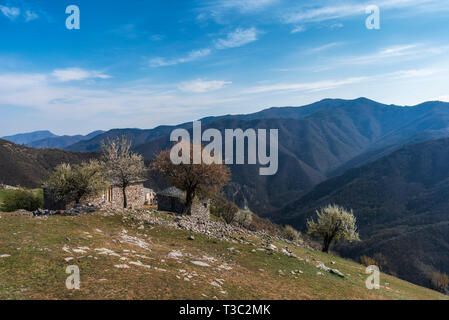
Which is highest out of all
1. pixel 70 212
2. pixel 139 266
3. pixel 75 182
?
pixel 75 182

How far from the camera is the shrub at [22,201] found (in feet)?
105

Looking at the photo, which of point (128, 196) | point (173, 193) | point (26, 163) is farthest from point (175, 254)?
point (26, 163)

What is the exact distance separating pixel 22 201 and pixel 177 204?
20990mm

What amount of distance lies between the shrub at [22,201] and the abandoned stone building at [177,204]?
17.3m

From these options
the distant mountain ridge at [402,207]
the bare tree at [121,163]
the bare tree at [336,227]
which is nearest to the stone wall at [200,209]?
the bare tree at [121,163]

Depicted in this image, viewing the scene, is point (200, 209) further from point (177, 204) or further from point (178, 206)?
point (177, 204)

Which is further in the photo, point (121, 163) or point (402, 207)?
point (402, 207)

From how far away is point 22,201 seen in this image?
33.1 metres

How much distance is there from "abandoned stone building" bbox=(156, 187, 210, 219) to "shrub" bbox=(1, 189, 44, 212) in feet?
56.6

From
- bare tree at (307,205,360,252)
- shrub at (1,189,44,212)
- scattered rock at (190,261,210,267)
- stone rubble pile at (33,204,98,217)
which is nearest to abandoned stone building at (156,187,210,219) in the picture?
shrub at (1,189,44,212)

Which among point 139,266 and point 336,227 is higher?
point 139,266

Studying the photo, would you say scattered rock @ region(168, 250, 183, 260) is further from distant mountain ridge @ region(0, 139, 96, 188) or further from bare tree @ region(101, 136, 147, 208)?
distant mountain ridge @ region(0, 139, 96, 188)

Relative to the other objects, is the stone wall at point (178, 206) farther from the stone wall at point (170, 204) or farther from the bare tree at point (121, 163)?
the bare tree at point (121, 163)

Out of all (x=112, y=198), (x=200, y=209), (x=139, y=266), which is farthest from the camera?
(x=200, y=209)
